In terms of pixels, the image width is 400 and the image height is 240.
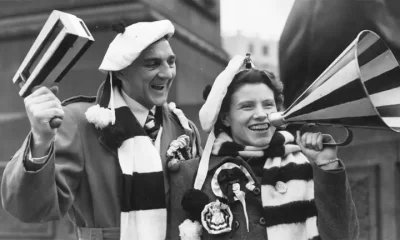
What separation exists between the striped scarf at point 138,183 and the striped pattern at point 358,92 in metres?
0.91

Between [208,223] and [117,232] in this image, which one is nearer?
[208,223]

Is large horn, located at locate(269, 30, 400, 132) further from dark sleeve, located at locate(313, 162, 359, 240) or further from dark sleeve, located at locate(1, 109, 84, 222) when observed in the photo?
dark sleeve, located at locate(1, 109, 84, 222)

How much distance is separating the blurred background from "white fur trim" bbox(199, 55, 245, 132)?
1.21 m

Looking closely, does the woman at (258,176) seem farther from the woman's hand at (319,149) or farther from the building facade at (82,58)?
the building facade at (82,58)

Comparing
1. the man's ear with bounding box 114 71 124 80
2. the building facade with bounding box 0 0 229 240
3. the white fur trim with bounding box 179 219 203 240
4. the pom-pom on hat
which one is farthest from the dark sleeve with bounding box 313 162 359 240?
the building facade with bounding box 0 0 229 240

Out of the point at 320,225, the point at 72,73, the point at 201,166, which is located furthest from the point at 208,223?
the point at 72,73

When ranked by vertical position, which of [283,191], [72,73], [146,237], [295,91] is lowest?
[146,237]

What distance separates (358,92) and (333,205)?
59cm

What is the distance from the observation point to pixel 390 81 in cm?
290

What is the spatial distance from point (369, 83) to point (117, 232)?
161cm

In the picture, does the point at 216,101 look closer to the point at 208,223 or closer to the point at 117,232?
the point at 208,223

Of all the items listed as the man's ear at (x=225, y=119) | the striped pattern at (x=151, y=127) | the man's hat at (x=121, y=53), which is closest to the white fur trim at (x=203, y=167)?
the man's ear at (x=225, y=119)

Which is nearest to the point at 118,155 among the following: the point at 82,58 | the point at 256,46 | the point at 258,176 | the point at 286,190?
the point at 258,176

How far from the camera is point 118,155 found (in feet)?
11.3
